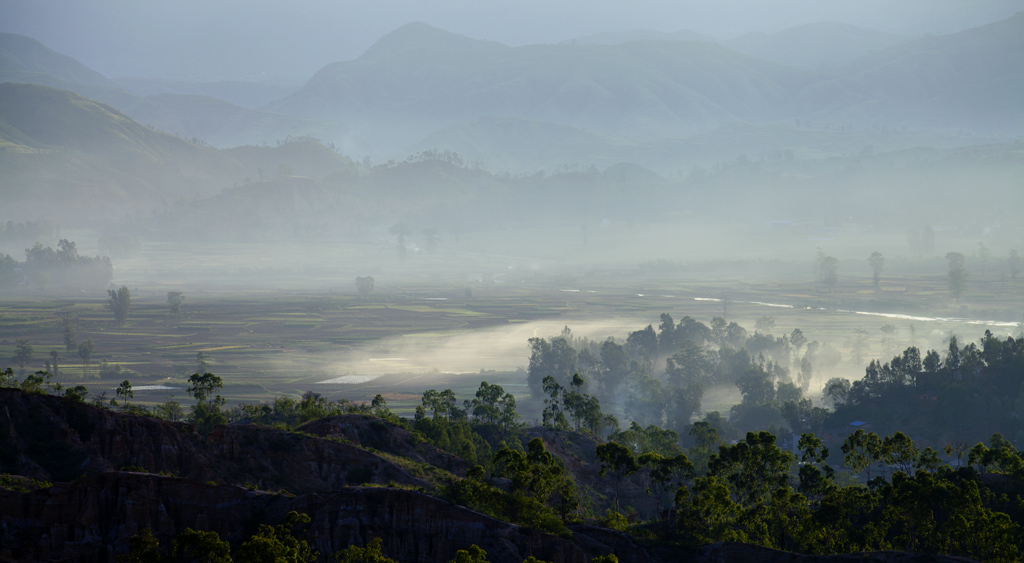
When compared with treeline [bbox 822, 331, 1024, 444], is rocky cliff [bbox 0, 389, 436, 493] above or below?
above

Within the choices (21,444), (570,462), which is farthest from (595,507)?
(21,444)

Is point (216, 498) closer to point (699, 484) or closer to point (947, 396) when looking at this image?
point (699, 484)

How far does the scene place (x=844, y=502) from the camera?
81312 mm

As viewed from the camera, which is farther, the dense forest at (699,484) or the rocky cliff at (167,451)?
the dense forest at (699,484)

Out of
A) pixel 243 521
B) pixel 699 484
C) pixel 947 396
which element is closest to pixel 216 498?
pixel 243 521

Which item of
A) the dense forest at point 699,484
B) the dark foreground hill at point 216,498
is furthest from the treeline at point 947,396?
the dark foreground hill at point 216,498

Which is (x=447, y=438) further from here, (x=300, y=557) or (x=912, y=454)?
(x=912, y=454)

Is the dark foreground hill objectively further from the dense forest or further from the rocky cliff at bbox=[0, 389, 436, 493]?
the dense forest

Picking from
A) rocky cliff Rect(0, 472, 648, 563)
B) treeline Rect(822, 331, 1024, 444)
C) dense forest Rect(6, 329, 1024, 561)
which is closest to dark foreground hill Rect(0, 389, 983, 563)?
rocky cliff Rect(0, 472, 648, 563)

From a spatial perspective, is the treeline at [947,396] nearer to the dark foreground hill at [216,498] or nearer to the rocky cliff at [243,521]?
the dark foreground hill at [216,498]

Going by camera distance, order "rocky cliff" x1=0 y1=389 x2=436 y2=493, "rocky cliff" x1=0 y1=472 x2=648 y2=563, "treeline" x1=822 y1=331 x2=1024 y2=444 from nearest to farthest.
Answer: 1. "rocky cliff" x1=0 y1=472 x2=648 y2=563
2. "rocky cliff" x1=0 y1=389 x2=436 y2=493
3. "treeline" x1=822 y1=331 x2=1024 y2=444

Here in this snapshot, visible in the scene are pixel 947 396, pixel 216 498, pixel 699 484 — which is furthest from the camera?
pixel 947 396

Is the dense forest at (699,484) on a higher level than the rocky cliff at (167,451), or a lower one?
lower

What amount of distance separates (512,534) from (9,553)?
37.9 meters
